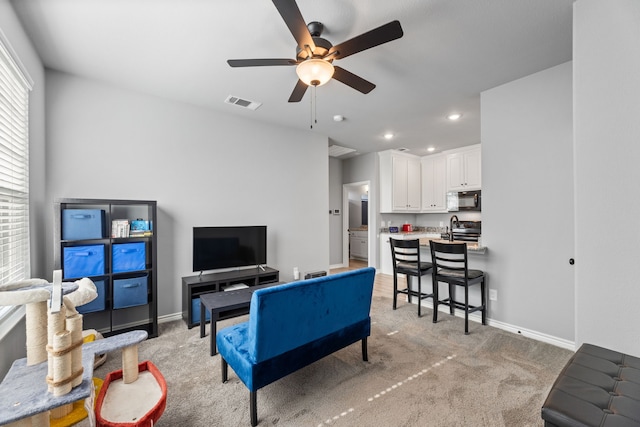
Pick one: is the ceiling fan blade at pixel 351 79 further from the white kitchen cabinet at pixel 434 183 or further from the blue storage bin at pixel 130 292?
the white kitchen cabinet at pixel 434 183

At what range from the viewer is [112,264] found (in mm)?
2789

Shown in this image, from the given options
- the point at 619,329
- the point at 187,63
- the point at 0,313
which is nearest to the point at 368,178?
the point at 187,63

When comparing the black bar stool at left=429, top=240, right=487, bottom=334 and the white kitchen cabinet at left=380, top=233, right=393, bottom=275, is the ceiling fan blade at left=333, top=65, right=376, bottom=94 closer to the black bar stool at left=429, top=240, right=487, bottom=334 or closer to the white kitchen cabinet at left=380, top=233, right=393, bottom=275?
the black bar stool at left=429, top=240, right=487, bottom=334

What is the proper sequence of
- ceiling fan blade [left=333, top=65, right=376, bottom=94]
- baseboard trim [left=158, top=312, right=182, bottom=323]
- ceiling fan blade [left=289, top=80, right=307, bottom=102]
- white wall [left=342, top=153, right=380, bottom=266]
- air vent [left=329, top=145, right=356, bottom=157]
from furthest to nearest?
1. white wall [left=342, top=153, right=380, bottom=266]
2. air vent [left=329, top=145, right=356, bottom=157]
3. baseboard trim [left=158, top=312, right=182, bottom=323]
4. ceiling fan blade [left=289, top=80, right=307, bottom=102]
5. ceiling fan blade [left=333, top=65, right=376, bottom=94]

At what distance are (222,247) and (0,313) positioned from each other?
205 centimetres

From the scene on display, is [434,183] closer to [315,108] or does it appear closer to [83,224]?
[315,108]

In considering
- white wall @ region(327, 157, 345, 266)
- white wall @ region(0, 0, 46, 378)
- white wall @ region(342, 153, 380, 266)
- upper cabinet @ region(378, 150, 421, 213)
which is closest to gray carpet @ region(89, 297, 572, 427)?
white wall @ region(0, 0, 46, 378)

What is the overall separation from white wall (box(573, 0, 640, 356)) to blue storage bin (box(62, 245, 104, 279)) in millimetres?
4054

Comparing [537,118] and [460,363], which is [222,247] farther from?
[537,118]

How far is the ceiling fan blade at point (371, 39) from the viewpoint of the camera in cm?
171

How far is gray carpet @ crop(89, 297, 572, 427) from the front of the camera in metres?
1.77

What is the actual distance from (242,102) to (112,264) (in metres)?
2.36

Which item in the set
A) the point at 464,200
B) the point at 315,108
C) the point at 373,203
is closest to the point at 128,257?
the point at 315,108

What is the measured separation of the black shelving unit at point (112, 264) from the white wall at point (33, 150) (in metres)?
0.16
